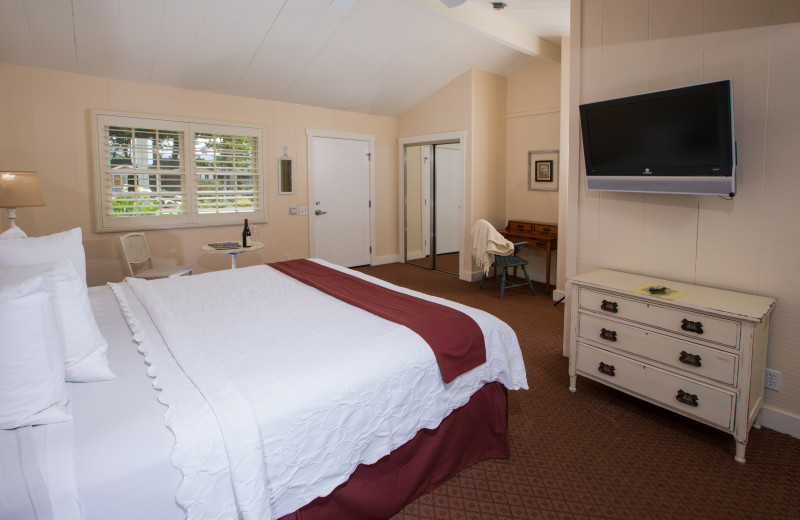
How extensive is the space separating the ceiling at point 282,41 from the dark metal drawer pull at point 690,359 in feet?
10.6

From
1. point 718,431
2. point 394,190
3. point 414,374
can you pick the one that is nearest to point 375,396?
point 414,374

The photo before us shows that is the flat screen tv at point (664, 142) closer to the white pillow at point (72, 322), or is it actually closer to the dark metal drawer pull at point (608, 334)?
the dark metal drawer pull at point (608, 334)

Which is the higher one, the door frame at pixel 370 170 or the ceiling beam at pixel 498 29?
the ceiling beam at pixel 498 29

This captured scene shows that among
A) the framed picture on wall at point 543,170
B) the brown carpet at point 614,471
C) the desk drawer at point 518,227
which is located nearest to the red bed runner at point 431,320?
the brown carpet at point 614,471

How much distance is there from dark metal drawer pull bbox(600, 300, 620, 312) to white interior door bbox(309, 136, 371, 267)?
4.21 m

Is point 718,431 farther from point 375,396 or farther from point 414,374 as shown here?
point 375,396

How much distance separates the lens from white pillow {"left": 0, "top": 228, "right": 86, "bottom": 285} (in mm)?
1995

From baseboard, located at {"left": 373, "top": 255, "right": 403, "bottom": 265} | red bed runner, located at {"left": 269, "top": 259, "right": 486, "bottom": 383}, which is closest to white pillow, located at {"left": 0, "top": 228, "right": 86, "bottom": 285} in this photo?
red bed runner, located at {"left": 269, "top": 259, "right": 486, "bottom": 383}

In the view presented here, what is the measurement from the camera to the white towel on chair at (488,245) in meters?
5.03

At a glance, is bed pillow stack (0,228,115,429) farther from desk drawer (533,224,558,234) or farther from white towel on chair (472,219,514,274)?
desk drawer (533,224,558,234)

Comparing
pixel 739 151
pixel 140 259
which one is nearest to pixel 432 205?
pixel 140 259

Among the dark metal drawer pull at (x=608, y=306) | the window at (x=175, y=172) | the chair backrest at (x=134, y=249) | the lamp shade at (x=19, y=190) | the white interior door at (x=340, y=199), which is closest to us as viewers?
the dark metal drawer pull at (x=608, y=306)

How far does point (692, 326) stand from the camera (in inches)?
89.1

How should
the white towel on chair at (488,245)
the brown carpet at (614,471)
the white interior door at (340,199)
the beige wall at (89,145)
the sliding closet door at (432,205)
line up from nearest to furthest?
1. the brown carpet at (614,471)
2. the beige wall at (89,145)
3. the white towel on chair at (488,245)
4. the white interior door at (340,199)
5. the sliding closet door at (432,205)
